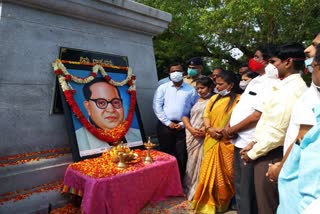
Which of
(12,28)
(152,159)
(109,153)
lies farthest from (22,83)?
(152,159)

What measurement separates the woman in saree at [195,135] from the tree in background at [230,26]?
5.36 meters

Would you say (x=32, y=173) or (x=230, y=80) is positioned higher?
(x=230, y=80)

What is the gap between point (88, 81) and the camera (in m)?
3.56

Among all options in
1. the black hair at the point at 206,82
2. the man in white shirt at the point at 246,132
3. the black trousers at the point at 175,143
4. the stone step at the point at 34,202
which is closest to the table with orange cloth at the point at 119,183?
the stone step at the point at 34,202

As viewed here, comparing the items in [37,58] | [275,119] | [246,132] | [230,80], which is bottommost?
[246,132]

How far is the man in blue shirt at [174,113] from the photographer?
412 centimetres

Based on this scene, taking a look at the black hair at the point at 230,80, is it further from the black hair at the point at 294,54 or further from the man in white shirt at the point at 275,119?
the black hair at the point at 294,54

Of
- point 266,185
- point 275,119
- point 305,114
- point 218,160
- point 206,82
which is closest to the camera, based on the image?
point 305,114

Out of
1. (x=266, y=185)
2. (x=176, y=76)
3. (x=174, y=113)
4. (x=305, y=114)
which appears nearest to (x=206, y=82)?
(x=176, y=76)

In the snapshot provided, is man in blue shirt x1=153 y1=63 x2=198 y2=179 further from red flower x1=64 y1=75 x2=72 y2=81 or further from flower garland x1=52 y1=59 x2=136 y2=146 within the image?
red flower x1=64 y1=75 x2=72 y2=81

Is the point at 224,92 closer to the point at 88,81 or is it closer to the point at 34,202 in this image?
the point at 88,81

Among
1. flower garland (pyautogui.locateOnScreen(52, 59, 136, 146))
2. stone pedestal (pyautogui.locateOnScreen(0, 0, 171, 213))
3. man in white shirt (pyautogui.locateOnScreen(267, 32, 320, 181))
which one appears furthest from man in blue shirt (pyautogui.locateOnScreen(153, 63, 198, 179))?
man in white shirt (pyautogui.locateOnScreen(267, 32, 320, 181))

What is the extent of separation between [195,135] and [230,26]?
704cm

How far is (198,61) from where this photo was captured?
4766 mm
